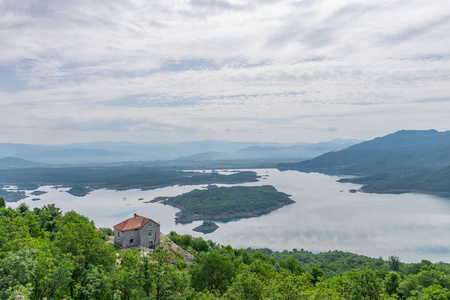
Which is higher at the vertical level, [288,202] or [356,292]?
[356,292]

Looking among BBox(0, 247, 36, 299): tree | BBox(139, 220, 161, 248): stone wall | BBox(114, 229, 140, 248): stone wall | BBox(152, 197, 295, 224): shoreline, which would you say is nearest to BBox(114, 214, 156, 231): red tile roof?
BBox(114, 229, 140, 248): stone wall

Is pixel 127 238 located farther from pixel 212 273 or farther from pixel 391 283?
pixel 391 283

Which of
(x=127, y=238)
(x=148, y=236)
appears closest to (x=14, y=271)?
(x=127, y=238)

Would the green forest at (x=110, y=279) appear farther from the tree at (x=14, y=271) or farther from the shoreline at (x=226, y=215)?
the shoreline at (x=226, y=215)

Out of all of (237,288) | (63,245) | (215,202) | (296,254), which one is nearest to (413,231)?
(296,254)

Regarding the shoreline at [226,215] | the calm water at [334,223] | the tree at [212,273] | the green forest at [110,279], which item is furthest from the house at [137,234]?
the shoreline at [226,215]

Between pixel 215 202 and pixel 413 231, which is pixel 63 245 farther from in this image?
pixel 215 202
